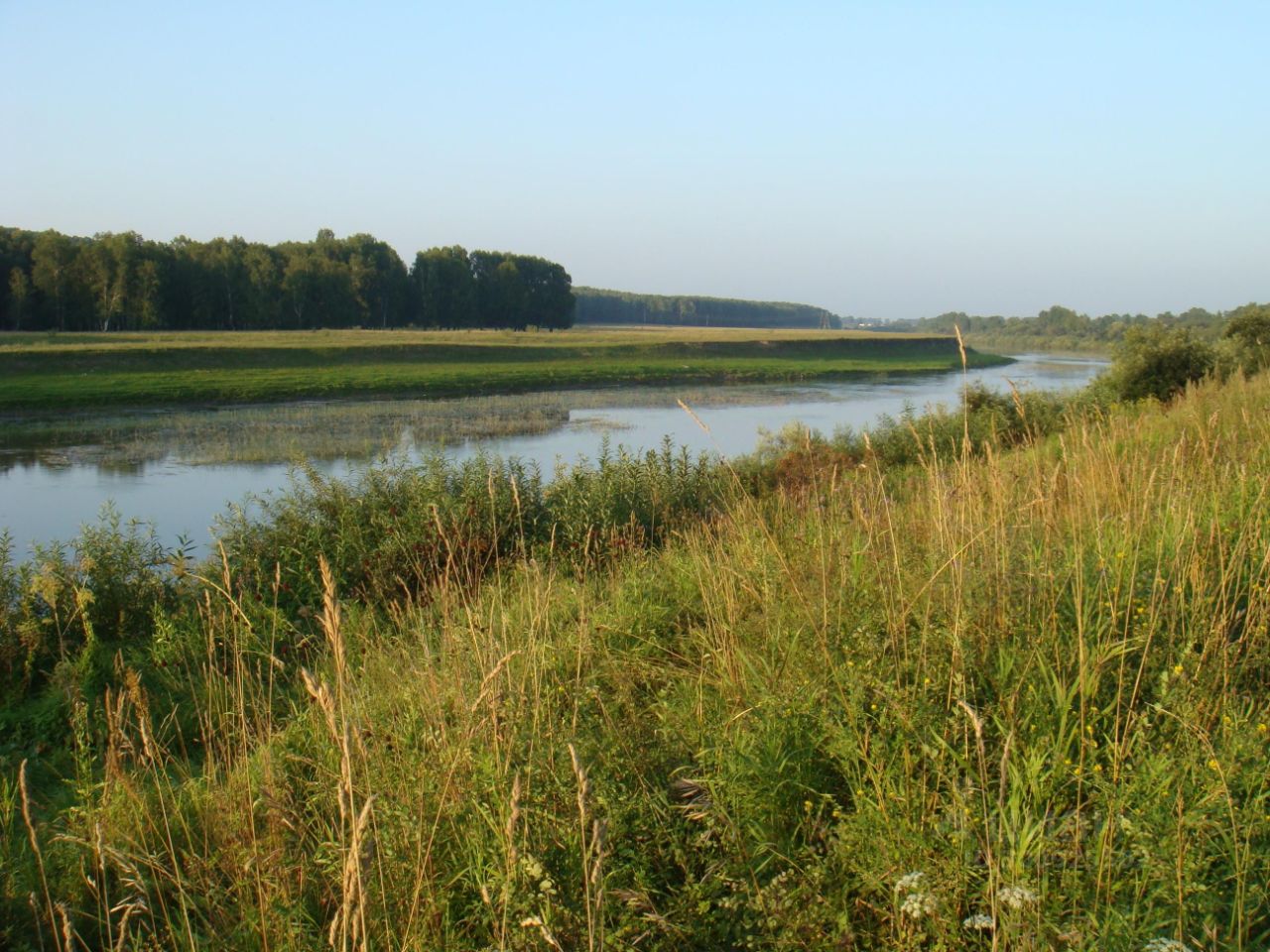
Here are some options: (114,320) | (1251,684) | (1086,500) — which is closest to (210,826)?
(1251,684)

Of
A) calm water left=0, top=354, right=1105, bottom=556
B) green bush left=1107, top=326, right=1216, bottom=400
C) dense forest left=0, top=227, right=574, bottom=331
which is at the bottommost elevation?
calm water left=0, top=354, right=1105, bottom=556

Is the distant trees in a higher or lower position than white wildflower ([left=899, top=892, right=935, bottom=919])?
higher

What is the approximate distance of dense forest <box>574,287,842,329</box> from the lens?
145m

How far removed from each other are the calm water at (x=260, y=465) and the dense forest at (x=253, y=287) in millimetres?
39466

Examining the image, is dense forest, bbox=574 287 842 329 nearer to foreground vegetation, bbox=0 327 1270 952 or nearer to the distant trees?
the distant trees

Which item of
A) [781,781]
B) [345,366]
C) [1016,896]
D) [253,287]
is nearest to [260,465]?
[781,781]

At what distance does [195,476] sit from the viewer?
17578mm

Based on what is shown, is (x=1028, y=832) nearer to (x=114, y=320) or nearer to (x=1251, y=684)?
(x=1251, y=684)

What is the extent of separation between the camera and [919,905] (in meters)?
2.29

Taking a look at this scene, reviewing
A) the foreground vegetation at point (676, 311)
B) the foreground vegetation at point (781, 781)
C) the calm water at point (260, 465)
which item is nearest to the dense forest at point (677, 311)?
the foreground vegetation at point (676, 311)

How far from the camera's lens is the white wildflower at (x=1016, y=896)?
2.11m

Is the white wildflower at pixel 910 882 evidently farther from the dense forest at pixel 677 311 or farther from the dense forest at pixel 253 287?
the dense forest at pixel 677 311

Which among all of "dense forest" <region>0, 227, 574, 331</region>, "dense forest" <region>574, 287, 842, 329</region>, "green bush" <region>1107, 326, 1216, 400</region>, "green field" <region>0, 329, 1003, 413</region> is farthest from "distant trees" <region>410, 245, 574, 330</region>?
"green bush" <region>1107, 326, 1216, 400</region>

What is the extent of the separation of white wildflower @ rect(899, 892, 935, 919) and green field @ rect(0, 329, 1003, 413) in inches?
1197
